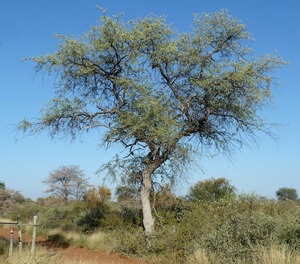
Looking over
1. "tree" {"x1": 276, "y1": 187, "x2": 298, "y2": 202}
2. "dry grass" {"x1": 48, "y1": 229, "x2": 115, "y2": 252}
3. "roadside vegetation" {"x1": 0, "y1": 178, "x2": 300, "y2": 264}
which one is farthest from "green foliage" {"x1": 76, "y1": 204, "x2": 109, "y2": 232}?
"tree" {"x1": 276, "y1": 187, "x2": 298, "y2": 202}

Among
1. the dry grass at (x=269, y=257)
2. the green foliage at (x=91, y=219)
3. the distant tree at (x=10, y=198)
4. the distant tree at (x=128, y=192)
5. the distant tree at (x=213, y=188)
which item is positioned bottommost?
the dry grass at (x=269, y=257)

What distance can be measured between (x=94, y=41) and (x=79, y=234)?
35.4 ft

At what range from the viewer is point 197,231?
1543cm

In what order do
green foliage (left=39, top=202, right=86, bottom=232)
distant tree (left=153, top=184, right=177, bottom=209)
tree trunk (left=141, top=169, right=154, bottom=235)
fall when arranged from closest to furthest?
1. tree trunk (left=141, top=169, right=154, bottom=235)
2. distant tree (left=153, top=184, right=177, bottom=209)
3. green foliage (left=39, top=202, right=86, bottom=232)

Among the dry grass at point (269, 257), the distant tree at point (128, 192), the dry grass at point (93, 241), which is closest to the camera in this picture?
the dry grass at point (269, 257)

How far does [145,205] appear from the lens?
1956cm

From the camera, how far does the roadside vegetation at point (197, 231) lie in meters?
12.7

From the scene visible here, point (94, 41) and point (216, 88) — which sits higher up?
point (94, 41)

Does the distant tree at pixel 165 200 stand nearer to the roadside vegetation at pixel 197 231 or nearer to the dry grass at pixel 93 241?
the roadside vegetation at pixel 197 231

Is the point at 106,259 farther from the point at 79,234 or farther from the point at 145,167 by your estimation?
the point at 79,234

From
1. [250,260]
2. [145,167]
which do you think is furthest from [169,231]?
[250,260]

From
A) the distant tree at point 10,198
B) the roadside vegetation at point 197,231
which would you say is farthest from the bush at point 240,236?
the distant tree at point 10,198

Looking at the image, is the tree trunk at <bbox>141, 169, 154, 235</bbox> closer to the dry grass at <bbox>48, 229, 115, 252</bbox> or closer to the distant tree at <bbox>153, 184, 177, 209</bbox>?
the distant tree at <bbox>153, 184, 177, 209</bbox>

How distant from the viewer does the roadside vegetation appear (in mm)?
12716
